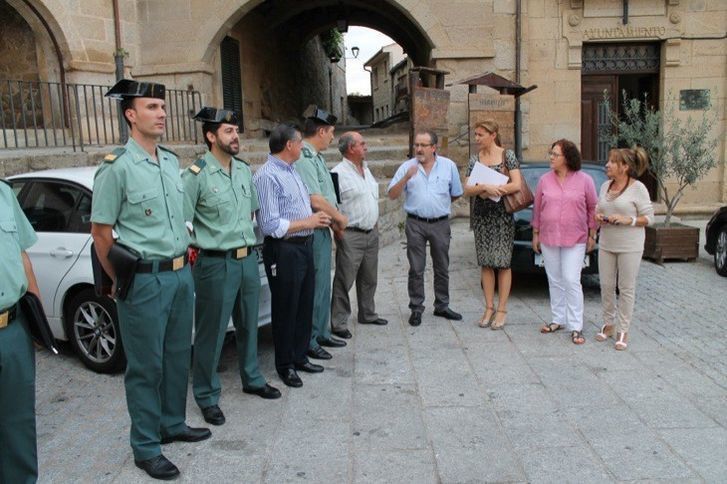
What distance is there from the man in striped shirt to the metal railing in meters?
6.67

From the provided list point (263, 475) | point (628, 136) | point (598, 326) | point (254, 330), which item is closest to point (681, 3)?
point (628, 136)

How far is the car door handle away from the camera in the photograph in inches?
198

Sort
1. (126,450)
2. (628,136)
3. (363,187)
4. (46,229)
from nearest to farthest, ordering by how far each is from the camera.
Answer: (126,450) < (46,229) < (363,187) < (628,136)

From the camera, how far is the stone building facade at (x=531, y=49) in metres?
11.9

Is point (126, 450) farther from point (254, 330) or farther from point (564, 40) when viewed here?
point (564, 40)

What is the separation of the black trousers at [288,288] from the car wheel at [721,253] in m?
5.79

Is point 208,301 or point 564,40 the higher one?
point 564,40

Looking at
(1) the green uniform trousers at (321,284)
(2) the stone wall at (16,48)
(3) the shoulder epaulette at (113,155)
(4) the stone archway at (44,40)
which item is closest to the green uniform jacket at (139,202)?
(3) the shoulder epaulette at (113,155)

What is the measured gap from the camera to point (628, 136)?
31.8ft

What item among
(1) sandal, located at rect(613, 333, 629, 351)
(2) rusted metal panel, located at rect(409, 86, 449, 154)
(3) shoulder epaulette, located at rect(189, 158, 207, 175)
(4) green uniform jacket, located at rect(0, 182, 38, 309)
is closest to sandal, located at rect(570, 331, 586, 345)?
(1) sandal, located at rect(613, 333, 629, 351)

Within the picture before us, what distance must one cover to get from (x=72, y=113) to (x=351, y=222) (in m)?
7.44

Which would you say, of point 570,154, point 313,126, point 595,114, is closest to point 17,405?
point 313,126

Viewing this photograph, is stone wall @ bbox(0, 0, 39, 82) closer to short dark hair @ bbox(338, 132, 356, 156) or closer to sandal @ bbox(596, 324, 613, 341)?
short dark hair @ bbox(338, 132, 356, 156)

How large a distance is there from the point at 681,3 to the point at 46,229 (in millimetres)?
11374
